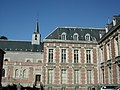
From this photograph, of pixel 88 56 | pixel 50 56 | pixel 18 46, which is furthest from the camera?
pixel 18 46

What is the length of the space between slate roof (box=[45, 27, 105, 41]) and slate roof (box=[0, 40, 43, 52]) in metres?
13.4

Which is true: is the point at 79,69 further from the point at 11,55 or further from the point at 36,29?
the point at 36,29

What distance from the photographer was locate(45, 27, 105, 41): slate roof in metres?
28.7

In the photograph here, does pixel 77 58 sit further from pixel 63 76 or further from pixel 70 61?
pixel 63 76

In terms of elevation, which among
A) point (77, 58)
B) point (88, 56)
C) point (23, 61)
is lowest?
point (23, 61)

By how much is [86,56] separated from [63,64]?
3.96 m

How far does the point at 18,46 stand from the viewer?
41531 mm

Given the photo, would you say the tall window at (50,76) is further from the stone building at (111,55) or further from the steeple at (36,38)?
the steeple at (36,38)

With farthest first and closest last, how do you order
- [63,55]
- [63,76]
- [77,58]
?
[77,58] < [63,55] < [63,76]

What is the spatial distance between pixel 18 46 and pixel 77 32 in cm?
1751

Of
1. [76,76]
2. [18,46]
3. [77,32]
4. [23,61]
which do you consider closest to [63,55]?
[76,76]

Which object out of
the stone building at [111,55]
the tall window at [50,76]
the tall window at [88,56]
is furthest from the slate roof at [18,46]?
the stone building at [111,55]

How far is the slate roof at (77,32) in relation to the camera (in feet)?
94.2

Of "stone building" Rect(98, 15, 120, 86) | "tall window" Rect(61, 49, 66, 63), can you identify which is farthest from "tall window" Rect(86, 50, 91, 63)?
"tall window" Rect(61, 49, 66, 63)
